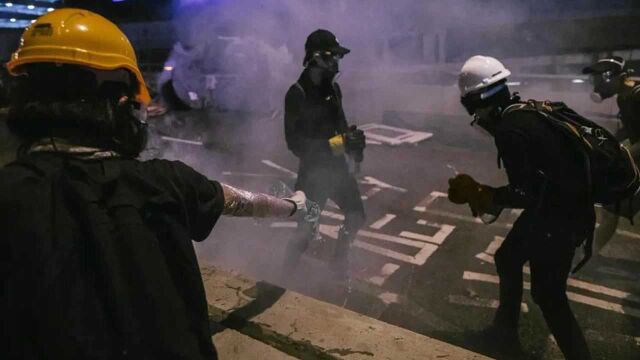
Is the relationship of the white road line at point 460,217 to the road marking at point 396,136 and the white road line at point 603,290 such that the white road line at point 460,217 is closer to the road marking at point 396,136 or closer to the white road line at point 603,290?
the white road line at point 603,290

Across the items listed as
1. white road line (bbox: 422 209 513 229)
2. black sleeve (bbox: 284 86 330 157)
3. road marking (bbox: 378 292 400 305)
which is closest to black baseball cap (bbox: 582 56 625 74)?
white road line (bbox: 422 209 513 229)

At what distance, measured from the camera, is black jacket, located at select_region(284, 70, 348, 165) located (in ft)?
13.0

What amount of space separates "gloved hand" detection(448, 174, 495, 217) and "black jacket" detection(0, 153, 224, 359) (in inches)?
81.2

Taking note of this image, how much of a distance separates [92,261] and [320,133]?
306 centimetres

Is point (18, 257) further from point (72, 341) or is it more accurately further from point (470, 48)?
point (470, 48)

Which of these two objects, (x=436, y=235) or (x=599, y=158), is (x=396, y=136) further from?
(x=599, y=158)

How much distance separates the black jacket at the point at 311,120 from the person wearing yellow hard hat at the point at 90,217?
8.32 ft

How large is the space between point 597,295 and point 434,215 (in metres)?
2.19

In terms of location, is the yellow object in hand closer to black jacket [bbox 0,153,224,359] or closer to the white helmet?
the white helmet

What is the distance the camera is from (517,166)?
273 centimetres

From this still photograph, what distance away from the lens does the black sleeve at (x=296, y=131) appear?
3963 mm

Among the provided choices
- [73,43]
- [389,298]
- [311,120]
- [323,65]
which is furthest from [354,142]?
[73,43]

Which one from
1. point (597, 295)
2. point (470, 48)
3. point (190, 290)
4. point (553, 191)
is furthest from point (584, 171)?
point (470, 48)

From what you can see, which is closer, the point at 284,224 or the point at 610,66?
the point at 610,66
